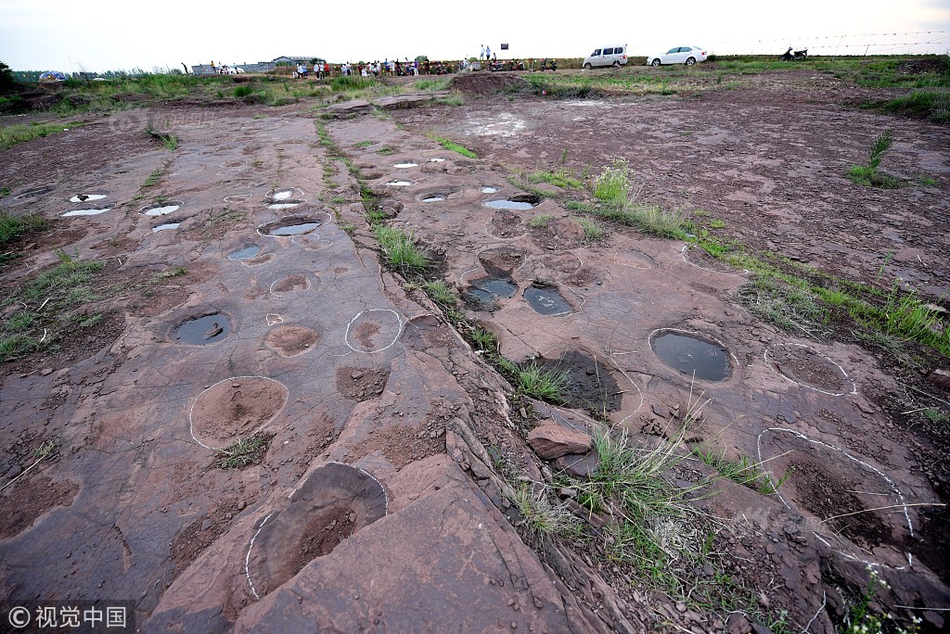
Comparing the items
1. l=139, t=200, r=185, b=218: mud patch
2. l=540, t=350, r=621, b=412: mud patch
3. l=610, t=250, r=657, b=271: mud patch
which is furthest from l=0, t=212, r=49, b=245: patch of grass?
l=610, t=250, r=657, b=271: mud patch

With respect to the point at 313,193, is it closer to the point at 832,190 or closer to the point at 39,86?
the point at 832,190

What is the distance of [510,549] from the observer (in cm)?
154

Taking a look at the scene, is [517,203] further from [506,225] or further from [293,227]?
[293,227]

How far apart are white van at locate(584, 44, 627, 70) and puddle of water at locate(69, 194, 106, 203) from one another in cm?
3052

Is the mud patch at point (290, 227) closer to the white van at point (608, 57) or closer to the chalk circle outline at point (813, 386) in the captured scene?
the chalk circle outline at point (813, 386)

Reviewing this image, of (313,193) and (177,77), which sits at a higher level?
(177,77)

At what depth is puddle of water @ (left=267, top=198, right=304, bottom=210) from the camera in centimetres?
541

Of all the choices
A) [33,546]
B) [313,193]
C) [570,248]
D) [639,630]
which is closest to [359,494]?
[639,630]

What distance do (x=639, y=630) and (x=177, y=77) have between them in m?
30.2

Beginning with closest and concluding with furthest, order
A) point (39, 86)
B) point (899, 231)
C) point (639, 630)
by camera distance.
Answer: point (639, 630) < point (899, 231) < point (39, 86)

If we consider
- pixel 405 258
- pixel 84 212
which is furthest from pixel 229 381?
pixel 84 212

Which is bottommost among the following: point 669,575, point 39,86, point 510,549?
point 669,575

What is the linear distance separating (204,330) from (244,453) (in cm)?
152

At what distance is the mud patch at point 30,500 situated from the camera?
71.8 inches
